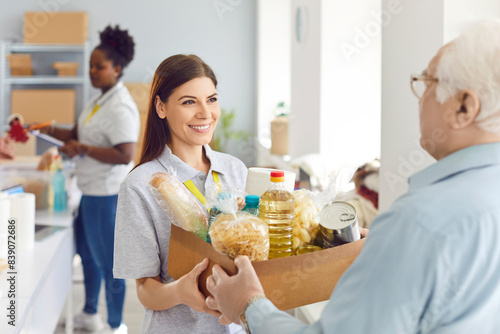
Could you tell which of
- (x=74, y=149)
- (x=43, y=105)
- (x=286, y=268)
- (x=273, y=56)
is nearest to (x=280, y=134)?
(x=273, y=56)

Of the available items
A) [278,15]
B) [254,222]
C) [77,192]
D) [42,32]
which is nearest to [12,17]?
[42,32]

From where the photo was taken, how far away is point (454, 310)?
27.3 inches

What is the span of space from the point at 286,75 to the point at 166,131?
466 centimetres

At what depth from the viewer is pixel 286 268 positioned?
0.96 m

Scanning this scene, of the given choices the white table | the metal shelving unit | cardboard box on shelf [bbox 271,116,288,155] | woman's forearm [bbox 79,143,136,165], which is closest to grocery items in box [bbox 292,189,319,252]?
the white table

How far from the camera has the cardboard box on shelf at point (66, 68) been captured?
6045 millimetres

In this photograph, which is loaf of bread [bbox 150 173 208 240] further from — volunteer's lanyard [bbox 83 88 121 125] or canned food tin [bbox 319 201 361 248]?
volunteer's lanyard [bbox 83 88 121 125]

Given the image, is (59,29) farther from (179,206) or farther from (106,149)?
(179,206)

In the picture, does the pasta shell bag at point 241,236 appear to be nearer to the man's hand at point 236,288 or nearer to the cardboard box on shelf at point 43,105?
the man's hand at point 236,288

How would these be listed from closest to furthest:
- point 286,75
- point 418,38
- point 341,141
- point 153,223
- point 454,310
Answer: point 454,310, point 153,223, point 418,38, point 341,141, point 286,75

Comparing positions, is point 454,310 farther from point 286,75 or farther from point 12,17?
point 12,17

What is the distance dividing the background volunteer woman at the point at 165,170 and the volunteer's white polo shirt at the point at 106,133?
156 centimetres

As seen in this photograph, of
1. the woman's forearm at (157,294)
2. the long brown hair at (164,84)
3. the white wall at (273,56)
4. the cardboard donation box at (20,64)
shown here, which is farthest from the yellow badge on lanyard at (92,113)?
the cardboard donation box at (20,64)

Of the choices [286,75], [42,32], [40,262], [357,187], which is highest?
[42,32]
